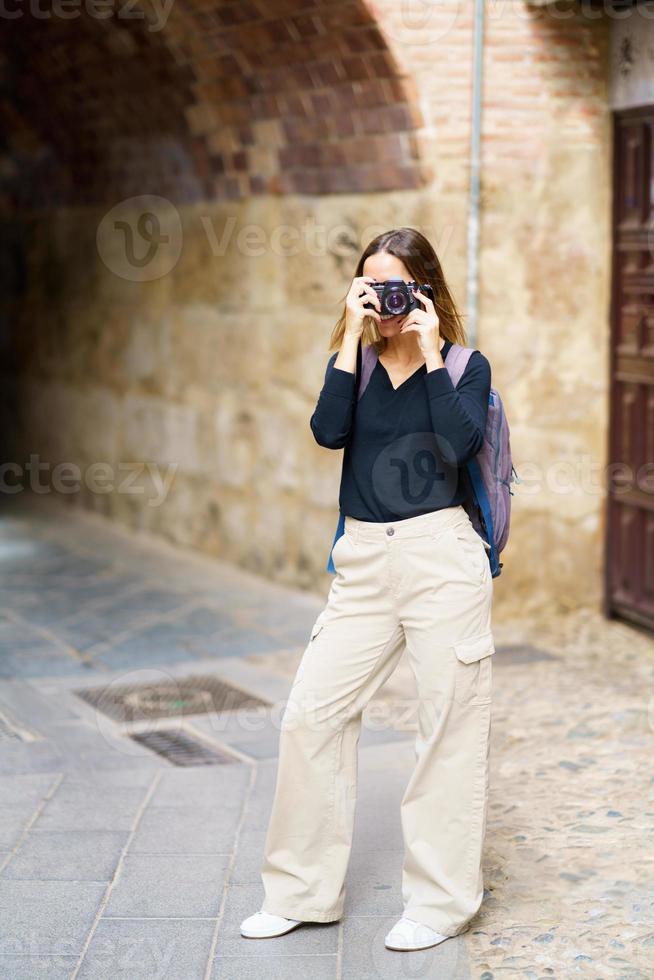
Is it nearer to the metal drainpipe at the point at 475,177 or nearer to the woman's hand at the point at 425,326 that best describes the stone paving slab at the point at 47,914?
the woman's hand at the point at 425,326

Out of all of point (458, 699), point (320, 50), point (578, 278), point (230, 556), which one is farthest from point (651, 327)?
point (458, 699)

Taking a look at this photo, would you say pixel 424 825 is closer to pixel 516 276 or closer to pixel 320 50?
pixel 516 276

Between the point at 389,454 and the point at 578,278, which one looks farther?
the point at 578,278

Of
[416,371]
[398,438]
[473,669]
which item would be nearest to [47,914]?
[473,669]

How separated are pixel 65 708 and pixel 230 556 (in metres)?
2.77

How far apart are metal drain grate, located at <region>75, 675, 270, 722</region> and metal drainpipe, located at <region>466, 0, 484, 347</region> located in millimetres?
1911

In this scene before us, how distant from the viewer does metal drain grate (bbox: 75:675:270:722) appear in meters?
5.21

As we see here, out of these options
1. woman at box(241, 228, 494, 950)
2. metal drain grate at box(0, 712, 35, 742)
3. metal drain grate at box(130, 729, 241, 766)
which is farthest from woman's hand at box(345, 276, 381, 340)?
metal drain grate at box(0, 712, 35, 742)

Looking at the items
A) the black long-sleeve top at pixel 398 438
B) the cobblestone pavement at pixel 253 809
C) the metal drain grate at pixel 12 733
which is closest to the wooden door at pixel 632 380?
the cobblestone pavement at pixel 253 809

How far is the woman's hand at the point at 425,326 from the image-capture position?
119 inches

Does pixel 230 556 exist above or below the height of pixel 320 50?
below

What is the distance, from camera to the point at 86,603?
273 inches

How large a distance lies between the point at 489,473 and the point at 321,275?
3.85 metres

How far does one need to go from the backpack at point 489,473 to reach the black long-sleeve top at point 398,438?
0.03 metres
